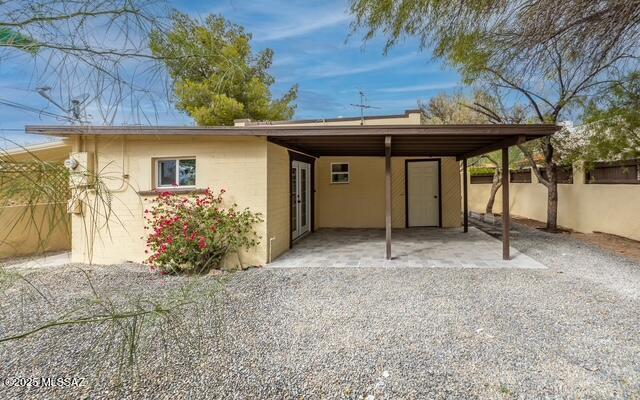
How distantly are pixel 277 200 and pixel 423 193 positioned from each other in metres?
5.94

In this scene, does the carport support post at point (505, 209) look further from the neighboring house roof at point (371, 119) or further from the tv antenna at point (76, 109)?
the tv antenna at point (76, 109)

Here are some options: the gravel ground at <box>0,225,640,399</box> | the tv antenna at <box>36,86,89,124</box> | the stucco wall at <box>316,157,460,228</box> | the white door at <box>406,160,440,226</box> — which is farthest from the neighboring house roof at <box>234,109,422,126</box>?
the tv antenna at <box>36,86,89,124</box>

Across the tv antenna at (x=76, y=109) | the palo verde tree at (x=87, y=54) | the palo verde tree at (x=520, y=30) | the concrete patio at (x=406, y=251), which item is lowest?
the concrete patio at (x=406, y=251)

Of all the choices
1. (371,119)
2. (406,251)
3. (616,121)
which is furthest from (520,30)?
(371,119)

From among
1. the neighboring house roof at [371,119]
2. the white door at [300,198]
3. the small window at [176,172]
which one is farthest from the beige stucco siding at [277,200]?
the neighboring house roof at [371,119]

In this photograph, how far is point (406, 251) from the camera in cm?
711

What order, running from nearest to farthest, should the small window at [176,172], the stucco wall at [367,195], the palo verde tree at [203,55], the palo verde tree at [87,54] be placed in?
the palo verde tree at [87,54]
the palo verde tree at [203,55]
the small window at [176,172]
the stucco wall at [367,195]

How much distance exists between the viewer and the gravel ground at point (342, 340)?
161 cm

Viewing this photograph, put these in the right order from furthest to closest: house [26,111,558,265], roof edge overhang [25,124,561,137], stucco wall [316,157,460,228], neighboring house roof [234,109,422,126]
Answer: neighboring house roof [234,109,422,126] → stucco wall [316,157,460,228] → house [26,111,558,265] → roof edge overhang [25,124,561,137]

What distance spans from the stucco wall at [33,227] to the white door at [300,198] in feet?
22.0

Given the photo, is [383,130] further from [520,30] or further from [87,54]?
[87,54]

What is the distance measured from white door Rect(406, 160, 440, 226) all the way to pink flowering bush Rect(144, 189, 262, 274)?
20.8 ft

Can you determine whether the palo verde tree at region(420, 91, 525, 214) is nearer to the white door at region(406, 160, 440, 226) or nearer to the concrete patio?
the white door at region(406, 160, 440, 226)

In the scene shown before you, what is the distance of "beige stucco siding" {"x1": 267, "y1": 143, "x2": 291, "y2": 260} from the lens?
6266 mm
